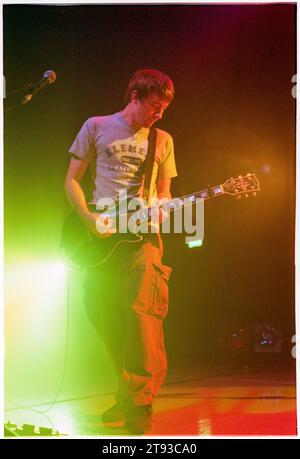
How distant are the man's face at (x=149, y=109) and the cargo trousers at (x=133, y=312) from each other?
2.06 feet

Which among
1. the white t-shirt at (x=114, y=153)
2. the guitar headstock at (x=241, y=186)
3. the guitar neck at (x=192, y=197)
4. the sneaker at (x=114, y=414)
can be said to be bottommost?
the sneaker at (x=114, y=414)

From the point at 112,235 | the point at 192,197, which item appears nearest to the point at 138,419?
the point at 112,235

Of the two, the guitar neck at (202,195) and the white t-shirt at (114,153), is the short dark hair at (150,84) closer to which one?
the white t-shirt at (114,153)

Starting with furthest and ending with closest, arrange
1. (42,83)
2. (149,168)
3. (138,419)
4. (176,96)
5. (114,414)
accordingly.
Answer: (176,96), (149,168), (114,414), (138,419), (42,83)

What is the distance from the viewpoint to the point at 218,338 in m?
5.08

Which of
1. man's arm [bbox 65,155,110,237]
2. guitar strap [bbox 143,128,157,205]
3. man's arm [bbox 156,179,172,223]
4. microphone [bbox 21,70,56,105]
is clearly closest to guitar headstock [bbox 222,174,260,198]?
man's arm [bbox 156,179,172,223]

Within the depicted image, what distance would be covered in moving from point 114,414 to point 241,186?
53.7 inches

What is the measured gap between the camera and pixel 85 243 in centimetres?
→ 359

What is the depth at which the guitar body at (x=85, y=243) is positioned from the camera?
3.55 meters

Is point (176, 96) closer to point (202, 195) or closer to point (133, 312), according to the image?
point (202, 195)

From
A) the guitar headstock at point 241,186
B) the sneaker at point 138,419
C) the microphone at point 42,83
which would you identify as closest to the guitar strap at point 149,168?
the guitar headstock at point 241,186

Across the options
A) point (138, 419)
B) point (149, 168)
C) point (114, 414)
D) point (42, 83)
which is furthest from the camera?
point (149, 168)

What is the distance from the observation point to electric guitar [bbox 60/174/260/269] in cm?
355

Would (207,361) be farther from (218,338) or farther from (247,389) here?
(247,389)
